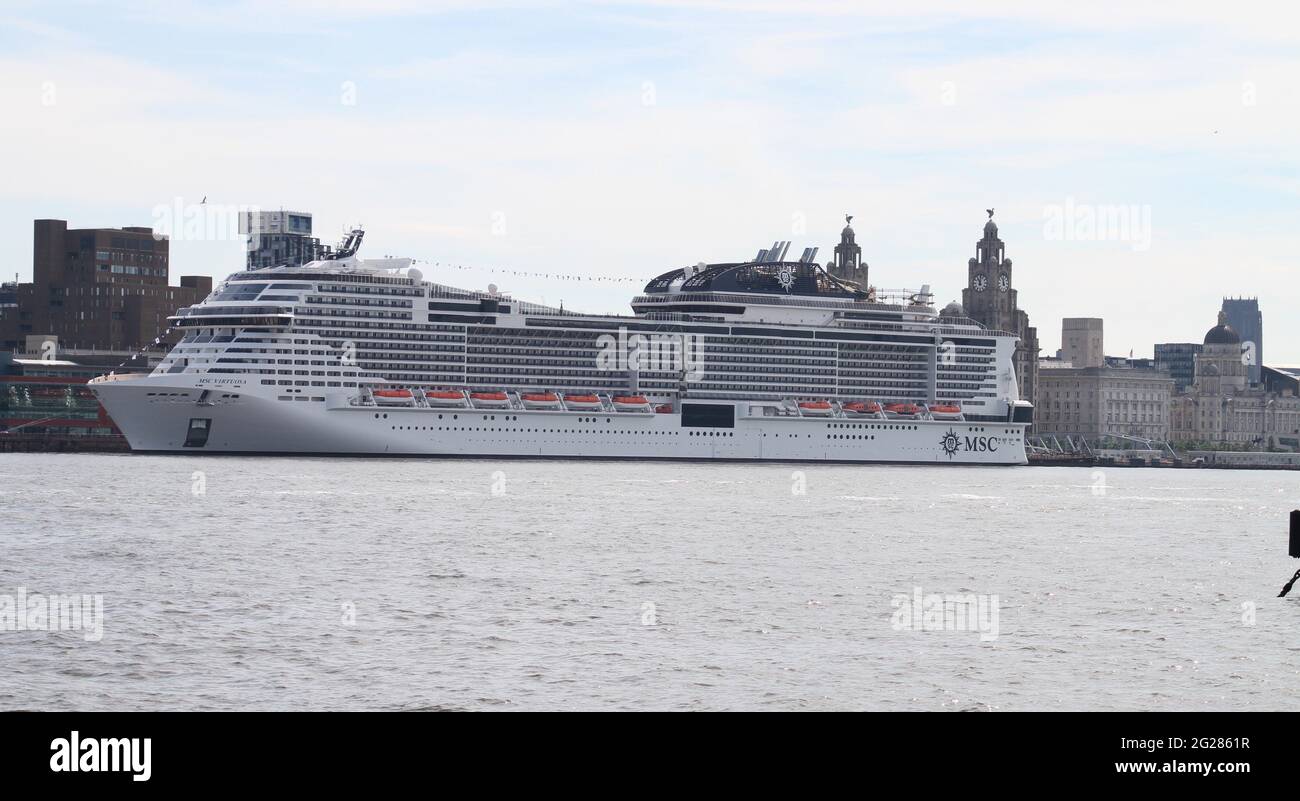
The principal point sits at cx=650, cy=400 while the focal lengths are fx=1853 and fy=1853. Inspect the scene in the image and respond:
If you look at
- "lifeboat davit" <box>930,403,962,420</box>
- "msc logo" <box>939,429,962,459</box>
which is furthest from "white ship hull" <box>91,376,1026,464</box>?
"lifeboat davit" <box>930,403,962,420</box>

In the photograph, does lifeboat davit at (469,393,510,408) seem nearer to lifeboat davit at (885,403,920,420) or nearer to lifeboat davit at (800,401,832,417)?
lifeboat davit at (800,401,832,417)

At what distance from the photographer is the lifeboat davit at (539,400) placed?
4670 inches

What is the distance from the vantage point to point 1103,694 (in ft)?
82.8

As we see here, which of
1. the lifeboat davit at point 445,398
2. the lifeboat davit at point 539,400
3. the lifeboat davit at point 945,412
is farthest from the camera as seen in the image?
the lifeboat davit at point 945,412

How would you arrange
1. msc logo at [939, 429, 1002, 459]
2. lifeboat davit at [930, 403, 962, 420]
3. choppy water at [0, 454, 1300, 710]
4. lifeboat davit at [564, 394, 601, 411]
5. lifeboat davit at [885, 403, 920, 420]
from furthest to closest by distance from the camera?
lifeboat davit at [930, 403, 962, 420] < msc logo at [939, 429, 1002, 459] < lifeboat davit at [885, 403, 920, 420] < lifeboat davit at [564, 394, 601, 411] < choppy water at [0, 454, 1300, 710]

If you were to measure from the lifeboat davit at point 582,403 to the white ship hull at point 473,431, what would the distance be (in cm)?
97

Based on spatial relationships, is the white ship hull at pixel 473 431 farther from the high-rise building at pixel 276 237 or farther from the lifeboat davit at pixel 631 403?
the high-rise building at pixel 276 237

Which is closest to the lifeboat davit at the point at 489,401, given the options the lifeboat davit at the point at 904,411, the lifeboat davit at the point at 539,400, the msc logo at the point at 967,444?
the lifeboat davit at the point at 539,400

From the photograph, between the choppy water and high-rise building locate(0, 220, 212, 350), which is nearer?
the choppy water

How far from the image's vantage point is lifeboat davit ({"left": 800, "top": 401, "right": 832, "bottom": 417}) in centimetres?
12900

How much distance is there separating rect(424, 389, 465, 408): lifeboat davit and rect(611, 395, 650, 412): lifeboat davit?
10.5 metres
